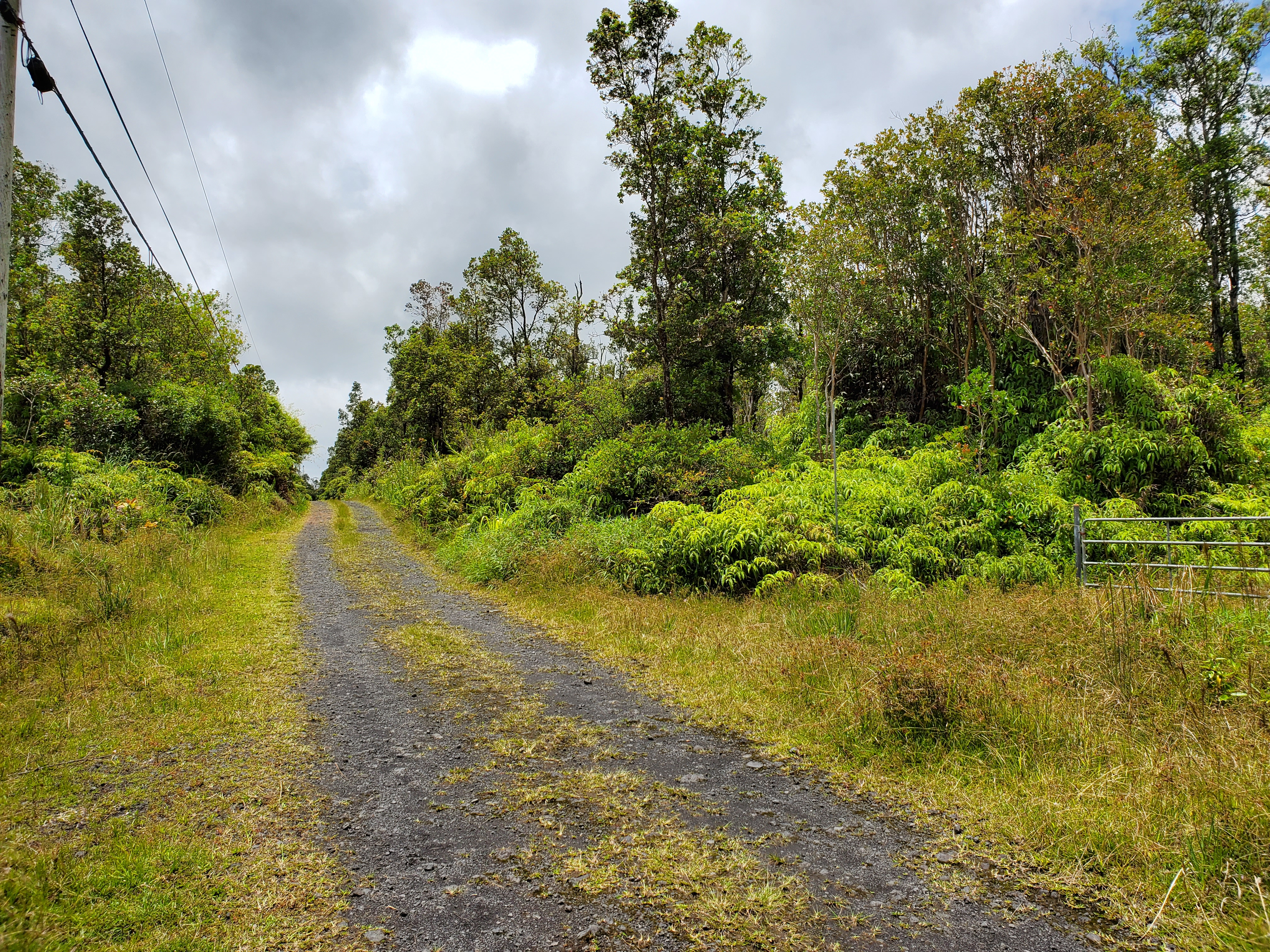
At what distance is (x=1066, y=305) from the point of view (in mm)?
12523

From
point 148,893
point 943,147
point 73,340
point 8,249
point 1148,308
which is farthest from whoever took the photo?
point 73,340

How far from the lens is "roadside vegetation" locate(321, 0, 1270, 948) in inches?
142

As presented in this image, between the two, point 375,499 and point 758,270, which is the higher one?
point 758,270

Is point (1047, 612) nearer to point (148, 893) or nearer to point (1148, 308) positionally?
point (148, 893)

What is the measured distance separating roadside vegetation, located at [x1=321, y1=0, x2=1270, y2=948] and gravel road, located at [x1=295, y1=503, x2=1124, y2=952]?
38 centimetres

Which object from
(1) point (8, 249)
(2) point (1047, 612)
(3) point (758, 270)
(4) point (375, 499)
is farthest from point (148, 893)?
(4) point (375, 499)

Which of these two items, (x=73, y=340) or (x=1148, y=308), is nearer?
(x=1148, y=308)

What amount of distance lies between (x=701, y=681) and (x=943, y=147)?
52.3ft

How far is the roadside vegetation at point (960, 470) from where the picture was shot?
3.62 metres

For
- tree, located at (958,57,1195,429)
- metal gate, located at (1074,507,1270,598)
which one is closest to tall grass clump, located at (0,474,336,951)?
metal gate, located at (1074,507,1270,598)

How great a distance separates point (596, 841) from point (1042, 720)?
312 centimetres

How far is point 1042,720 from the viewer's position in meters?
3.98

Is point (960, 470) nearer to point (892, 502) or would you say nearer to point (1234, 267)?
point (892, 502)

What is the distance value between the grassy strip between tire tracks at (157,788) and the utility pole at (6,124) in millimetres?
2519
